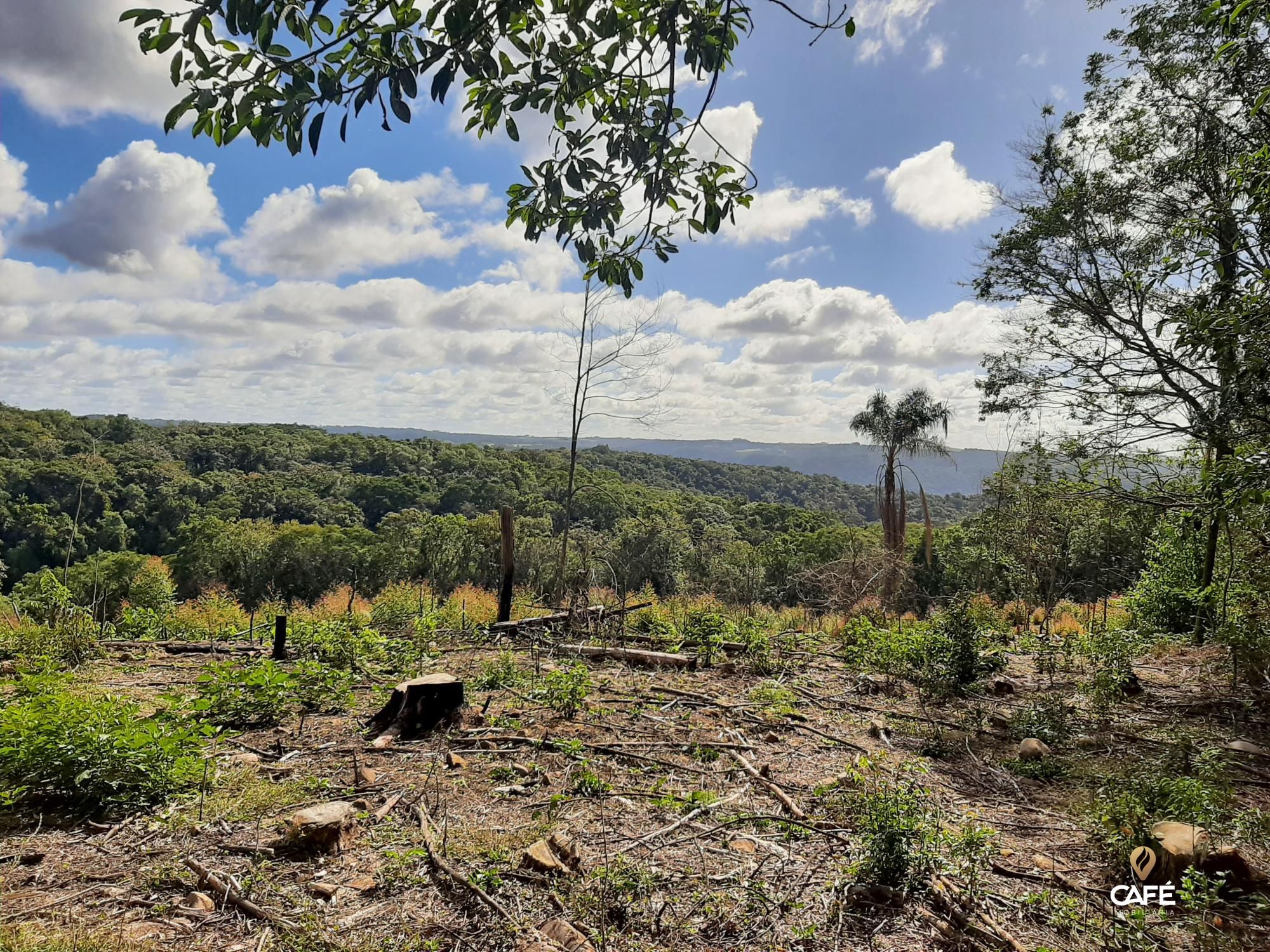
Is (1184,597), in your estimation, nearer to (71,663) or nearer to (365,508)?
(71,663)

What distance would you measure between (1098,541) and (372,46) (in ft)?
45.0

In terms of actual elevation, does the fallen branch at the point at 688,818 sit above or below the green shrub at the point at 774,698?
above

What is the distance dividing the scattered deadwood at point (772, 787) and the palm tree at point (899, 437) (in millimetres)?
14917

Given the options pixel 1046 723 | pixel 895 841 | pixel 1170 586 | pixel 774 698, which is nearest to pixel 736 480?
pixel 1170 586

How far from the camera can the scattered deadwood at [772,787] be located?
3334 mm

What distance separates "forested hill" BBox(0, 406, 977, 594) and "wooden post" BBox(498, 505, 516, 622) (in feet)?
47.3

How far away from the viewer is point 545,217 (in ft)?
6.73

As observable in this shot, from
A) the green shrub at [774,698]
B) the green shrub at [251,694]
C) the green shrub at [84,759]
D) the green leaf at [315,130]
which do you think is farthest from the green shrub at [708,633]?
the green leaf at [315,130]

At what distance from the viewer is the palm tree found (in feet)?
60.4

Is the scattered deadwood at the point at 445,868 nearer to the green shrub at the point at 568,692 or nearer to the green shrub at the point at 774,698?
the green shrub at the point at 568,692

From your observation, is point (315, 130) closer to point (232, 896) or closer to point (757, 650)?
point (232, 896)

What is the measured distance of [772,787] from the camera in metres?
3.68

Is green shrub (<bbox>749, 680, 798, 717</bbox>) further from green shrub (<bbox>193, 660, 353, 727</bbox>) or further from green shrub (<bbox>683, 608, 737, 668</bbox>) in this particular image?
green shrub (<bbox>193, 660, 353, 727</bbox>)

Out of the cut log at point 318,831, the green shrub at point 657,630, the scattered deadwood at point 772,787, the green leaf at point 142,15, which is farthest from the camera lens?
the green shrub at point 657,630
